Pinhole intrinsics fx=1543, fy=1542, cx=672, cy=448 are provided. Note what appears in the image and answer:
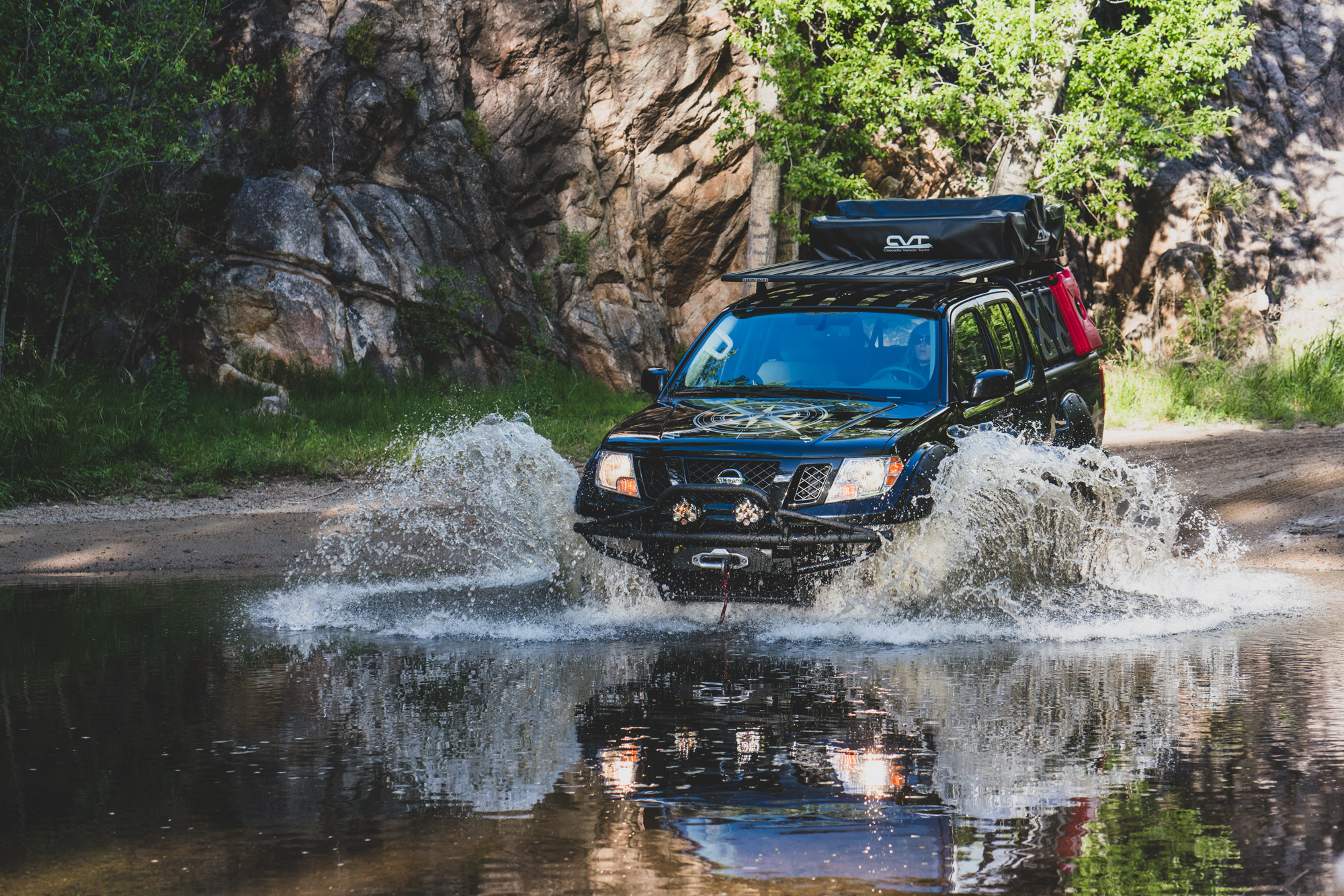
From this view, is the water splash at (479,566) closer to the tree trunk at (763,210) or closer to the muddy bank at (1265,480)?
the muddy bank at (1265,480)

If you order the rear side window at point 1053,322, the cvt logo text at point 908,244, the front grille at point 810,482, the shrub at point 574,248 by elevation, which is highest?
the shrub at point 574,248

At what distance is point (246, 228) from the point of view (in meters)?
21.5

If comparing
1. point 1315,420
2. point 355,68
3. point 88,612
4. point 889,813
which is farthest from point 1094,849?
point 355,68

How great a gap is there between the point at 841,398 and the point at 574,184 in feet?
61.5

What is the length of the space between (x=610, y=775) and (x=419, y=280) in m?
18.4

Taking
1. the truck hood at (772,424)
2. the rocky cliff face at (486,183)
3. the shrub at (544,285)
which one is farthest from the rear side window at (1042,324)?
the shrub at (544,285)

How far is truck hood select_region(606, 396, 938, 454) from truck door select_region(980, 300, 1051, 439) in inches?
51.4

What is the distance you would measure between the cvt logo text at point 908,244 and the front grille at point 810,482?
387cm

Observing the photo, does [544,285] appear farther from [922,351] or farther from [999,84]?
[922,351]

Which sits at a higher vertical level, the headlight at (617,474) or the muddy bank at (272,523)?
the headlight at (617,474)

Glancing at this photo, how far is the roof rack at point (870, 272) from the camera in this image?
9820mm

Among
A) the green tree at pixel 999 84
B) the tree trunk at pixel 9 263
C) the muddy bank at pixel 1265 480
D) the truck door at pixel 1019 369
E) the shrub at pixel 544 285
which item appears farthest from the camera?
the shrub at pixel 544 285

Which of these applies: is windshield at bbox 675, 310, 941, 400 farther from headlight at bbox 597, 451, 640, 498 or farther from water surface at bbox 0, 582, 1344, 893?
water surface at bbox 0, 582, 1344, 893

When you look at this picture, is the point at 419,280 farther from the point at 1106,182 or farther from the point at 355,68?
the point at 1106,182
